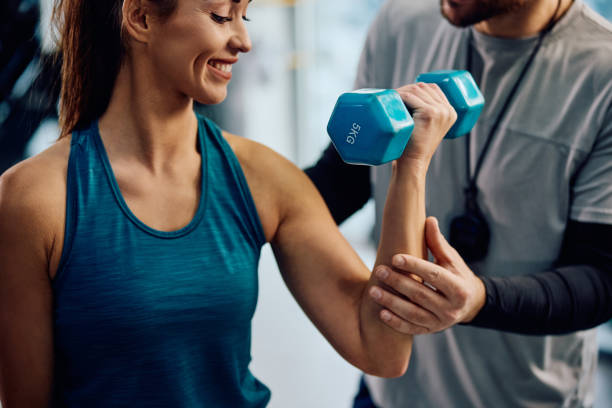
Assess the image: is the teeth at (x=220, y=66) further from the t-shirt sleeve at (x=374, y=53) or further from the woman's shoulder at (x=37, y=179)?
the t-shirt sleeve at (x=374, y=53)

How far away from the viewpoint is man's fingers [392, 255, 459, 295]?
0.95 metres

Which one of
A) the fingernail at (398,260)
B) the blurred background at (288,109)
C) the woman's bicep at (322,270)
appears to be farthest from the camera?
the blurred background at (288,109)

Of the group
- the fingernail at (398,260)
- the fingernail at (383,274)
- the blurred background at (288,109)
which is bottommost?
the blurred background at (288,109)

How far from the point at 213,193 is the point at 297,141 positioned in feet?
13.5

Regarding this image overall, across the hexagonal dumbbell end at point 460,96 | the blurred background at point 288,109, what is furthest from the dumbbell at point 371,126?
the blurred background at point 288,109

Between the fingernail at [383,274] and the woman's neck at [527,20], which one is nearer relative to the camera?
the fingernail at [383,274]

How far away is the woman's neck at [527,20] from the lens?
124cm

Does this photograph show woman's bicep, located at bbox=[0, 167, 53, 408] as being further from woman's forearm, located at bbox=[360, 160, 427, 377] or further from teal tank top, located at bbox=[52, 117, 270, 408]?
woman's forearm, located at bbox=[360, 160, 427, 377]

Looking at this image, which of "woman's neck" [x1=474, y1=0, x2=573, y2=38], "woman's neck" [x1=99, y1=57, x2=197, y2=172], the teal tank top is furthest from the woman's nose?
"woman's neck" [x1=474, y1=0, x2=573, y2=38]

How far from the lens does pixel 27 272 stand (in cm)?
87

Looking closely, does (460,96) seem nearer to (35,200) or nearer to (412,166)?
(412,166)

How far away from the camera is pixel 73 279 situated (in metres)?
0.88

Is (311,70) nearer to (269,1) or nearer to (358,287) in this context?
(269,1)

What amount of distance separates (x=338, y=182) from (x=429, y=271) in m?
0.53
